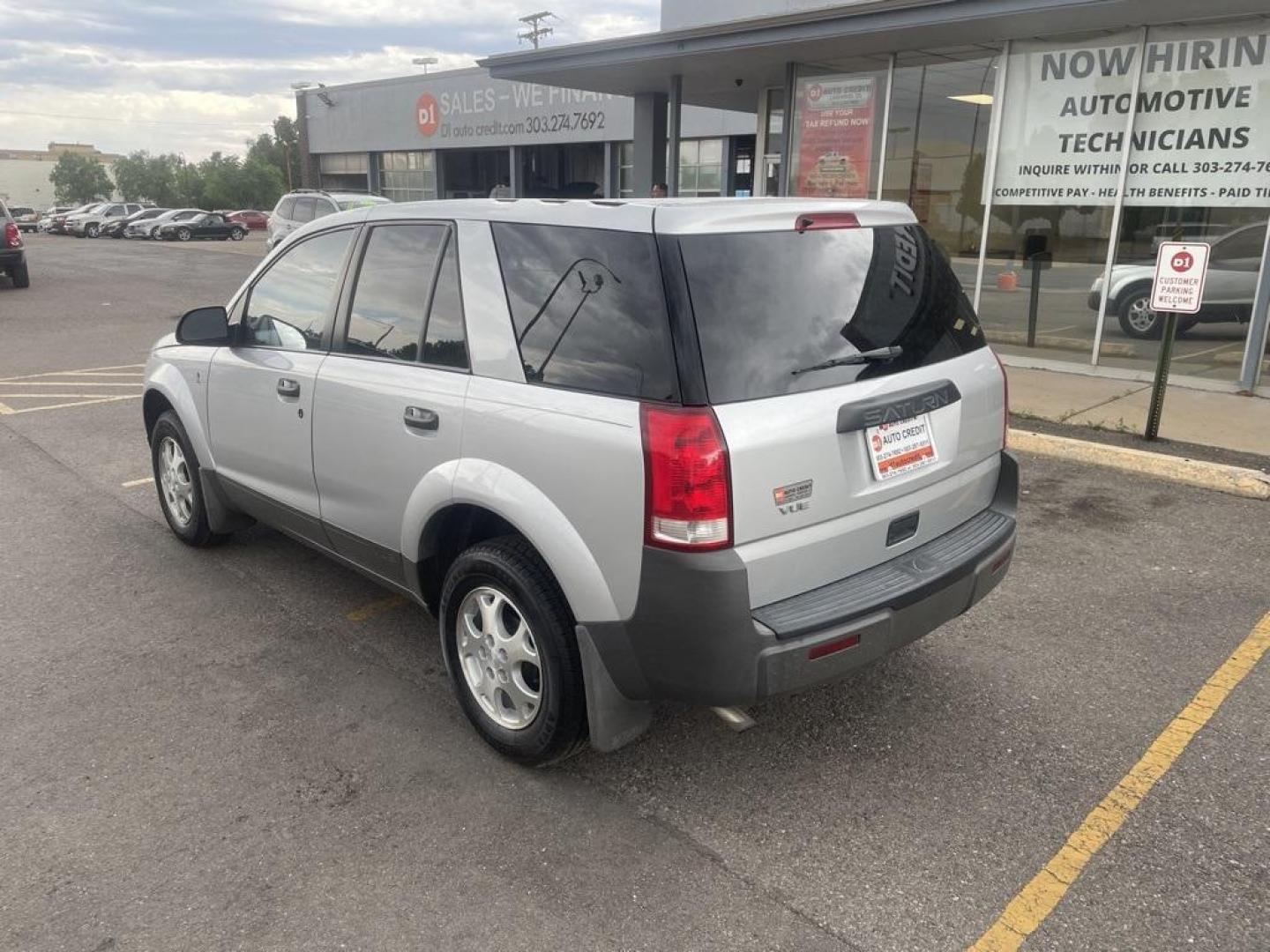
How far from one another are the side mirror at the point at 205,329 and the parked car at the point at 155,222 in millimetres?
44395

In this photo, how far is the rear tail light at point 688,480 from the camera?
2537 mm

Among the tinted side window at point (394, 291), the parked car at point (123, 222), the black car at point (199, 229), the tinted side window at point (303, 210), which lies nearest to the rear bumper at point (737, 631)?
the tinted side window at point (394, 291)

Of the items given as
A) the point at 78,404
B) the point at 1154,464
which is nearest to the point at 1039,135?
the point at 1154,464

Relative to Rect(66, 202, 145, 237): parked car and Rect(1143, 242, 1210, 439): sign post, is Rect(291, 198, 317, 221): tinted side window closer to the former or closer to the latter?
Rect(1143, 242, 1210, 439): sign post

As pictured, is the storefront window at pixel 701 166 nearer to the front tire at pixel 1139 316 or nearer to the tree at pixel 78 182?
the front tire at pixel 1139 316

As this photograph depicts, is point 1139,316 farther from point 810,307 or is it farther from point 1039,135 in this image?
point 810,307

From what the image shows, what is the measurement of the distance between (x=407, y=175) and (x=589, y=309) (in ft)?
132

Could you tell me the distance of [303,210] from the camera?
1992 centimetres

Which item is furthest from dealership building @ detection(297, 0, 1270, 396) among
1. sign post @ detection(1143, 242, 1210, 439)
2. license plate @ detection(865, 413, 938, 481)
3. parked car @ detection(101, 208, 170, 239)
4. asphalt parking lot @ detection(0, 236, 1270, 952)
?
parked car @ detection(101, 208, 170, 239)

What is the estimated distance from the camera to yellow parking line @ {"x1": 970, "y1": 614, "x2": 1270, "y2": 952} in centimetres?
249

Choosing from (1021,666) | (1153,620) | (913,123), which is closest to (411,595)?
(1021,666)

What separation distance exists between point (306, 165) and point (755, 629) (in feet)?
161

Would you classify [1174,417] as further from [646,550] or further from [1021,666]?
[646,550]

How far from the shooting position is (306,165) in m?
46.2
